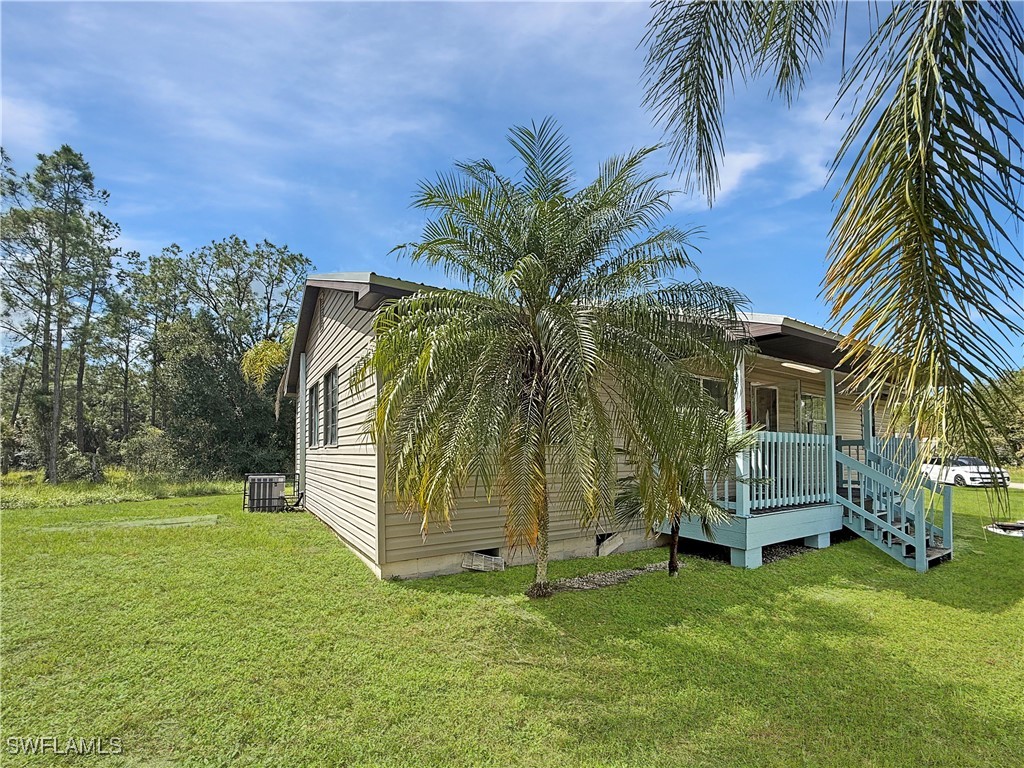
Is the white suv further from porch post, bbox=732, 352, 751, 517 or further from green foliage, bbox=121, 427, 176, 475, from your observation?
green foliage, bbox=121, 427, 176, 475

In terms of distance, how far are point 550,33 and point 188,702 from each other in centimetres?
475

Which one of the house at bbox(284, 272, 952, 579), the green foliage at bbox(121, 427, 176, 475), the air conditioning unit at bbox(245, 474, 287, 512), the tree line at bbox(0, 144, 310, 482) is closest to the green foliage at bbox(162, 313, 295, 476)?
the tree line at bbox(0, 144, 310, 482)

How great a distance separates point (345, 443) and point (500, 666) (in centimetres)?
475

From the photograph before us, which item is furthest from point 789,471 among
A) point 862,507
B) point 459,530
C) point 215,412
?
point 215,412

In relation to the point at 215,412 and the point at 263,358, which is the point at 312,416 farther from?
the point at 215,412

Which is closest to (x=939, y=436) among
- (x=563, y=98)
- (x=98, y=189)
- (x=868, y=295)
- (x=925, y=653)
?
(x=868, y=295)

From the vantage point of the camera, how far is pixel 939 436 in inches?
45.7

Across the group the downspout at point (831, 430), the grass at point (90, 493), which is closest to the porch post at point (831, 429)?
the downspout at point (831, 430)

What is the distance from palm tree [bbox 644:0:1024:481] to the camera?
3.92 feet

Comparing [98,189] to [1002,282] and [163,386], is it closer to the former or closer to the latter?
[163,386]

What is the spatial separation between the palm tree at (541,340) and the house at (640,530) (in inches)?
35.5

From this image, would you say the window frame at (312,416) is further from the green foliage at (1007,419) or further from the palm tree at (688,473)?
the green foliage at (1007,419)

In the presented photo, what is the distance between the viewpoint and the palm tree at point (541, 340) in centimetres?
460

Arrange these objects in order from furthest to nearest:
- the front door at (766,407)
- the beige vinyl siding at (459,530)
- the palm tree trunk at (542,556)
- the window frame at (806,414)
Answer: the window frame at (806,414) → the front door at (766,407) → the beige vinyl siding at (459,530) → the palm tree trunk at (542,556)
